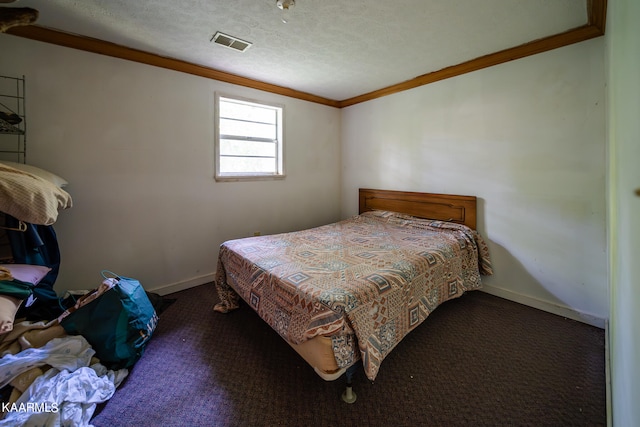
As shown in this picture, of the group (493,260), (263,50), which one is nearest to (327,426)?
(493,260)

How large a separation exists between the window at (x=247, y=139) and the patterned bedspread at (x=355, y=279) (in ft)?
3.82

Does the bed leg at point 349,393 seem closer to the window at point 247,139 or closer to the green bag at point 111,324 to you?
the green bag at point 111,324

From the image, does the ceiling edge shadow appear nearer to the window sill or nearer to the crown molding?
the crown molding

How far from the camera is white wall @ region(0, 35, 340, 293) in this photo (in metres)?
2.18

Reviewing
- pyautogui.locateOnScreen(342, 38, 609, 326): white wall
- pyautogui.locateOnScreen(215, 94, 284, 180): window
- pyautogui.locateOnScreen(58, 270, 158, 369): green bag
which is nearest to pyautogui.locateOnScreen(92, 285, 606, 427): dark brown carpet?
pyautogui.locateOnScreen(58, 270, 158, 369): green bag

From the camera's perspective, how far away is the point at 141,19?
197 centimetres

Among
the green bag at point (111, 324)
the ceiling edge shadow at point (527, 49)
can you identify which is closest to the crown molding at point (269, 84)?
the ceiling edge shadow at point (527, 49)

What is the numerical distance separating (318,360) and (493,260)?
2250 millimetres

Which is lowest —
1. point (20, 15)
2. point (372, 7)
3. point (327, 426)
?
point (327, 426)

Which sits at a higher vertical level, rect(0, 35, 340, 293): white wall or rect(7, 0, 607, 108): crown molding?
rect(7, 0, 607, 108): crown molding

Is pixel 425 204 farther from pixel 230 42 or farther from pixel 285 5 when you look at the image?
pixel 230 42

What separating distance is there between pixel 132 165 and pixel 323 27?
7.06 ft

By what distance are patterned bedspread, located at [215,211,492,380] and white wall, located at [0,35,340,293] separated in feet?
2.72

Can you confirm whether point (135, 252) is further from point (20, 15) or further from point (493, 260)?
point (493, 260)
